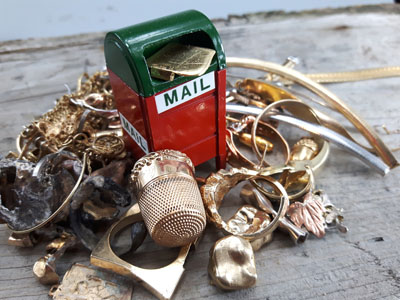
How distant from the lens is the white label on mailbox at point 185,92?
2.84 ft

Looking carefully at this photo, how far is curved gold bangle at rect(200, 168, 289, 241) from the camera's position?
2.89 ft

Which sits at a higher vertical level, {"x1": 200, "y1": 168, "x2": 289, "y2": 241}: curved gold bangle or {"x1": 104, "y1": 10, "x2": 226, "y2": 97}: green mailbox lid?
{"x1": 104, "y1": 10, "x2": 226, "y2": 97}: green mailbox lid

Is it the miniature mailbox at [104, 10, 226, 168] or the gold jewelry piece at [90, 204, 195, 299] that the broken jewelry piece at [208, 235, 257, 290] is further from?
the miniature mailbox at [104, 10, 226, 168]

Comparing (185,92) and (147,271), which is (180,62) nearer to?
(185,92)

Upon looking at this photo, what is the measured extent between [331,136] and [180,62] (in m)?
0.53

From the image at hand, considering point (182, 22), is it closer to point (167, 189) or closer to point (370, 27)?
point (167, 189)

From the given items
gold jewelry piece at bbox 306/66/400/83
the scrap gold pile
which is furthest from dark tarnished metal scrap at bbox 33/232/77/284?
gold jewelry piece at bbox 306/66/400/83

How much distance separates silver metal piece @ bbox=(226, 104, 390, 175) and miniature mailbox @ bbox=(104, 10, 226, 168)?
0.62ft

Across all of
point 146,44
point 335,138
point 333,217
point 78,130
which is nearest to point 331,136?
point 335,138

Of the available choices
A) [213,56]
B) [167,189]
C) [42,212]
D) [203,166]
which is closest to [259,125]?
[203,166]

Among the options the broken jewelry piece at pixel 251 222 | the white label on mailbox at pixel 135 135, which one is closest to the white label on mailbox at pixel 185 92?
the white label on mailbox at pixel 135 135

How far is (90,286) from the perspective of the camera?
2.75ft

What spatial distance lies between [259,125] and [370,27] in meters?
1.04

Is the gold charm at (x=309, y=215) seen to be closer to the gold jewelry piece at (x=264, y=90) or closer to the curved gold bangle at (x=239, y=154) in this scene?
the curved gold bangle at (x=239, y=154)
